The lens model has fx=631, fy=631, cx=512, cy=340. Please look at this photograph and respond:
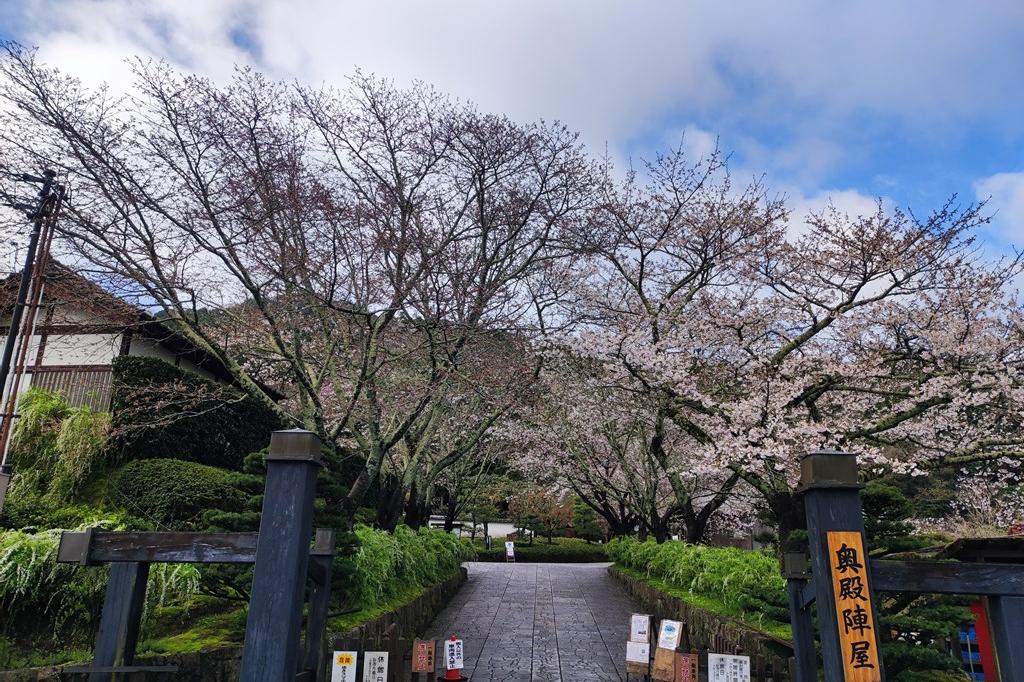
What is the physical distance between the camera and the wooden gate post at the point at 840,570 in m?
3.69

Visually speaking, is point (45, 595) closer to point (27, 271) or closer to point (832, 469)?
point (27, 271)

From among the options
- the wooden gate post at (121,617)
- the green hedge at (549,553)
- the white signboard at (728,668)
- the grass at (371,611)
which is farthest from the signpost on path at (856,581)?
the green hedge at (549,553)

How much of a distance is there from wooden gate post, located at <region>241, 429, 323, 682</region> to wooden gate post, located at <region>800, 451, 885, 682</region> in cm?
324

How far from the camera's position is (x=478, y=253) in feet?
37.5

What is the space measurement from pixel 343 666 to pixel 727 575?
21.4ft

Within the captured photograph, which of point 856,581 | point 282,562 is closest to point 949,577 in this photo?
point 856,581

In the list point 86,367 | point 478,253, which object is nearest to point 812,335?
point 478,253

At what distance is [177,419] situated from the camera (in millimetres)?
12242

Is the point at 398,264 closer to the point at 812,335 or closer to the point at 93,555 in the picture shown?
the point at 93,555

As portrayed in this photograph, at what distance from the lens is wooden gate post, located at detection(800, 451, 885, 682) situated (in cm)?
369

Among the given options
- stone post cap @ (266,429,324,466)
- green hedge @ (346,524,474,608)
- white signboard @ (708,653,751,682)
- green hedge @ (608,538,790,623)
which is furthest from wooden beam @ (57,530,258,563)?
green hedge @ (608,538,790,623)

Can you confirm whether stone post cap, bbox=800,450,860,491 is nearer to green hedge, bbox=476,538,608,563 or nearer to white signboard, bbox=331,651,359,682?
white signboard, bbox=331,651,359,682

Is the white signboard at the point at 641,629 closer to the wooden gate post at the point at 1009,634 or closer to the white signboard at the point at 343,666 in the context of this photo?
the white signboard at the point at 343,666

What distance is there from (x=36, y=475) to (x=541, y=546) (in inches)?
929
